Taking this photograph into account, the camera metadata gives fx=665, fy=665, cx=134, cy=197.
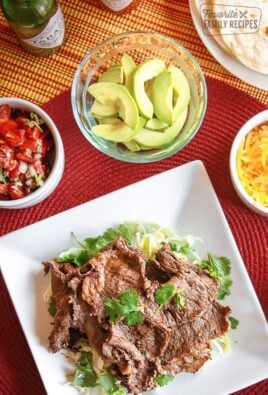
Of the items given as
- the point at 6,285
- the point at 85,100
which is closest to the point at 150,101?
the point at 85,100

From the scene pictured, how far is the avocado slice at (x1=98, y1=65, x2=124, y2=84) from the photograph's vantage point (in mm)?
2793

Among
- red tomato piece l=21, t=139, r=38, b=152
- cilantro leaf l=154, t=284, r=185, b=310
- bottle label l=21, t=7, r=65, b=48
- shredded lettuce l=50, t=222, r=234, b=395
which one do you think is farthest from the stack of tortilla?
cilantro leaf l=154, t=284, r=185, b=310

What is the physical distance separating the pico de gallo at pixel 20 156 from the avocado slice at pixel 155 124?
18.4 inches

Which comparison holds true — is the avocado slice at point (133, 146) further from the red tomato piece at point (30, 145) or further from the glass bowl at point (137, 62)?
the red tomato piece at point (30, 145)

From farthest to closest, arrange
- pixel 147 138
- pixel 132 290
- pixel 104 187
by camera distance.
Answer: pixel 104 187 < pixel 147 138 < pixel 132 290

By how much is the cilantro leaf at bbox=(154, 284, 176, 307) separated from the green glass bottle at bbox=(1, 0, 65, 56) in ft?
3.76

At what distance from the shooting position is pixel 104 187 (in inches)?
116

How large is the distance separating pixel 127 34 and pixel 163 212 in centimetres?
80

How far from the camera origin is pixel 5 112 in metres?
2.82

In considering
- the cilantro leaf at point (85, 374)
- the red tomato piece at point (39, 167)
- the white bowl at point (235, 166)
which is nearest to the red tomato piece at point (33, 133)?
the red tomato piece at point (39, 167)

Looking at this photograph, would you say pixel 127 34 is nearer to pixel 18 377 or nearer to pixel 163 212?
pixel 163 212

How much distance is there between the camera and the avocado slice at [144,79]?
2688 millimetres

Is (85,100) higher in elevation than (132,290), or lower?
higher

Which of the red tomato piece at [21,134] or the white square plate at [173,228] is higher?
the red tomato piece at [21,134]
